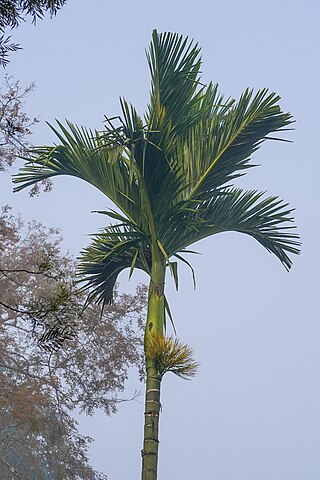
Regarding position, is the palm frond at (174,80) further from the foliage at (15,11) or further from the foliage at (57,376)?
the foliage at (57,376)

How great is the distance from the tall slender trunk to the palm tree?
1 cm

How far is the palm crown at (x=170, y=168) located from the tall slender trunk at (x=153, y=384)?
0.16 meters

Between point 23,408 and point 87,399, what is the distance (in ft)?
7.33

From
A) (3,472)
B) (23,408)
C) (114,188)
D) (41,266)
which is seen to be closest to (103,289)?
(114,188)

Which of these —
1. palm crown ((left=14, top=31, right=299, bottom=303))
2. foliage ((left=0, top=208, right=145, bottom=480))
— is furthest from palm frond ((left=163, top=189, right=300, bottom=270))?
foliage ((left=0, top=208, right=145, bottom=480))

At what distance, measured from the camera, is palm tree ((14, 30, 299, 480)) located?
7039 mm

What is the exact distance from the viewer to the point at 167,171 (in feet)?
23.4

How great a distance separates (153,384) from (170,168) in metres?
1.83

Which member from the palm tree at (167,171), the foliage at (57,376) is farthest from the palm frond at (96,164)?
the foliage at (57,376)

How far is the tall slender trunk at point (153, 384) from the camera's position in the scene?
6.30 metres

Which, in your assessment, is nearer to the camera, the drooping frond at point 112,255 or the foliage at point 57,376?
the drooping frond at point 112,255

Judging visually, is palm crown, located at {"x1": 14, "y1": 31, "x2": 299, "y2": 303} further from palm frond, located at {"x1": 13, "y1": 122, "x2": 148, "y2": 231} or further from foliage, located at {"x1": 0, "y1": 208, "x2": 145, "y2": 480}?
foliage, located at {"x1": 0, "y1": 208, "x2": 145, "y2": 480}

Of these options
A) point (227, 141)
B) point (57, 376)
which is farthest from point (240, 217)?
point (57, 376)

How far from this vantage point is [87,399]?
712 inches
